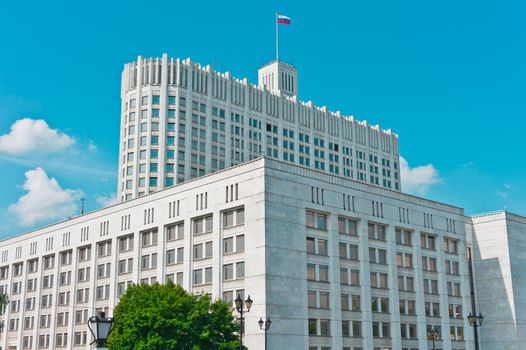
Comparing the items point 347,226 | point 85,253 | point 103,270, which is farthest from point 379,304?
point 85,253

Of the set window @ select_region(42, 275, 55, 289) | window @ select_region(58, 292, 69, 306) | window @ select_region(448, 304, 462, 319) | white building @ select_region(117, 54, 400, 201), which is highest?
white building @ select_region(117, 54, 400, 201)

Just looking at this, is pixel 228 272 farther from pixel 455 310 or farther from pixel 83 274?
pixel 455 310

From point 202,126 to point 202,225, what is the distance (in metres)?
53.1

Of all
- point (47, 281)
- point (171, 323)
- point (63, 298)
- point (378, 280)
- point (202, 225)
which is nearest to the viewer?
point (171, 323)

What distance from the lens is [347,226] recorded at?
73.6 meters

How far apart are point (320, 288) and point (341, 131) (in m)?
81.1

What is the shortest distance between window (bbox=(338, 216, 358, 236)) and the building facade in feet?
0.40

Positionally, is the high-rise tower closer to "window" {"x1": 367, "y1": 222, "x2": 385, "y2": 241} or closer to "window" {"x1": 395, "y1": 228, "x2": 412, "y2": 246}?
"window" {"x1": 395, "y1": 228, "x2": 412, "y2": 246}

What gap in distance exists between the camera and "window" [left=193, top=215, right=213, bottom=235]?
71.5 m

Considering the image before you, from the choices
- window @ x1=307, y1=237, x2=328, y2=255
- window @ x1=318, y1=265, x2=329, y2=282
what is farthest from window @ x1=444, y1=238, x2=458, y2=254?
window @ x1=318, y1=265, x2=329, y2=282

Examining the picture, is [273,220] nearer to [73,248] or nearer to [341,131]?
[73,248]

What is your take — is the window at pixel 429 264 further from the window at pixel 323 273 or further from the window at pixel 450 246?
the window at pixel 323 273

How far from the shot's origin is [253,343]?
206ft

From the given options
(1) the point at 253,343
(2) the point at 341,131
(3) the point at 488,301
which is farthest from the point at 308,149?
(1) the point at 253,343
